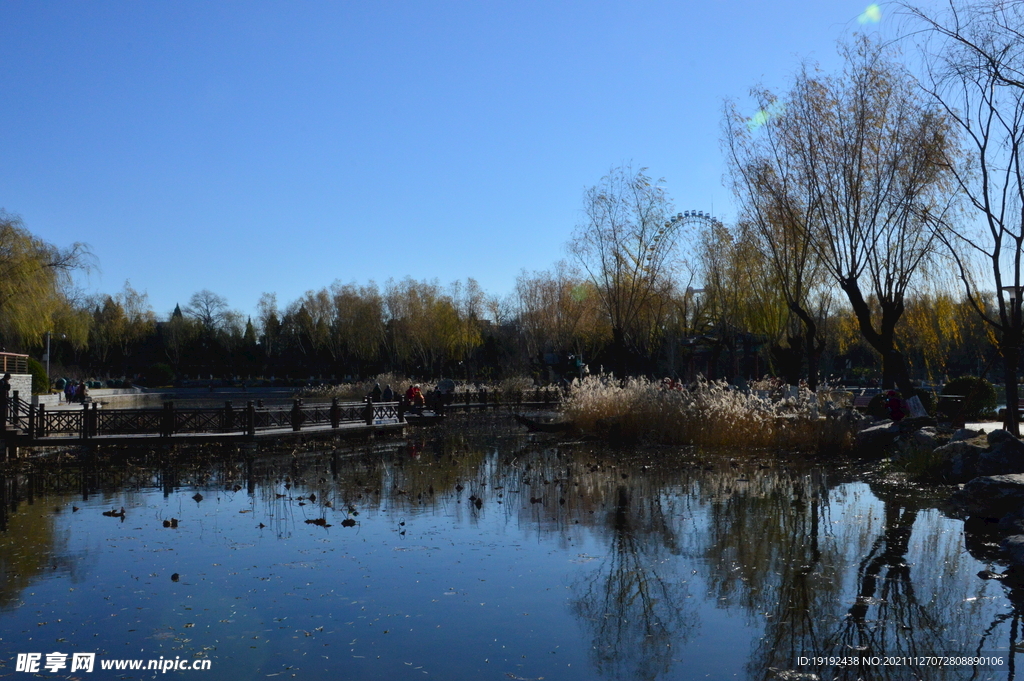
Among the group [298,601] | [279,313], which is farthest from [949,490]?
[279,313]

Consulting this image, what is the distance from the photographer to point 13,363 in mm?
34594

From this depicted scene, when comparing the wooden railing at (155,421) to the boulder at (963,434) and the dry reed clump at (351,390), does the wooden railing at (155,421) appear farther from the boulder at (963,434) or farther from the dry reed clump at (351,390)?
the dry reed clump at (351,390)

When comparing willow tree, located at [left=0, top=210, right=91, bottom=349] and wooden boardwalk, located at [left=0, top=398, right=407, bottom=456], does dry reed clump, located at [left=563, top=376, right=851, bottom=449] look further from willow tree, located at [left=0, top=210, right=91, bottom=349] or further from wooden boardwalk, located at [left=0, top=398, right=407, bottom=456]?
willow tree, located at [left=0, top=210, right=91, bottom=349]

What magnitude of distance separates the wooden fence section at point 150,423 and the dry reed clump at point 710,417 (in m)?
9.48

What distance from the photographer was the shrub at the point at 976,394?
2366cm

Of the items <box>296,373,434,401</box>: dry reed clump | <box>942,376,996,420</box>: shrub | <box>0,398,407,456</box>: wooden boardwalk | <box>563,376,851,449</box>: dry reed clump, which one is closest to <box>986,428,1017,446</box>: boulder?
<box>563,376,851,449</box>: dry reed clump

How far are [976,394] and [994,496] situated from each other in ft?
43.4

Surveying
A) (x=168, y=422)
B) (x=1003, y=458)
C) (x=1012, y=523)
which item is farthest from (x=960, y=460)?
(x=168, y=422)

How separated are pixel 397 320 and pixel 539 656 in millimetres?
63883

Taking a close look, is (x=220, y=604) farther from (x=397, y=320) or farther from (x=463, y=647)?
(x=397, y=320)

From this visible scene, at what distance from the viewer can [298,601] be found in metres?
7.84

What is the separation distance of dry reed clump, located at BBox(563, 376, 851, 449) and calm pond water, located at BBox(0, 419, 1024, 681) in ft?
14.6

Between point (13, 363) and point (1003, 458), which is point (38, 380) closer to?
point (13, 363)

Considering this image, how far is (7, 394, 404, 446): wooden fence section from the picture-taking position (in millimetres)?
23062
